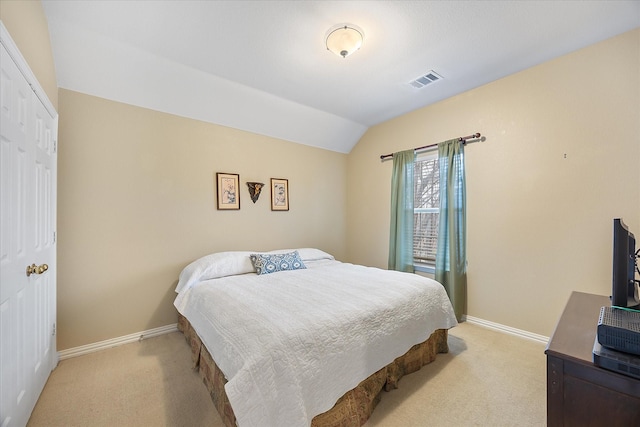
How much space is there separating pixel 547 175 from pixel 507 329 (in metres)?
1.63

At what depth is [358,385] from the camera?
1.53m

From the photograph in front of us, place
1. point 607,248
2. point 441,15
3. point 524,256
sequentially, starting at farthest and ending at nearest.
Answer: point 524,256
point 607,248
point 441,15

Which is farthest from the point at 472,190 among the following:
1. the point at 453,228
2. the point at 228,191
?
the point at 228,191

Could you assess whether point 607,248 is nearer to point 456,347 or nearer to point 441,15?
point 456,347

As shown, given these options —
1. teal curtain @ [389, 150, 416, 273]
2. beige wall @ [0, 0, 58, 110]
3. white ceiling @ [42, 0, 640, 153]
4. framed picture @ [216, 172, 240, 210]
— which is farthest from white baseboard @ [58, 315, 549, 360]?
white ceiling @ [42, 0, 640, 153]

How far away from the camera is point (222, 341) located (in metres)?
1.50

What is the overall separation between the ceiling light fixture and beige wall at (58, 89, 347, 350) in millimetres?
1798

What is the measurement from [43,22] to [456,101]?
12.7 feet

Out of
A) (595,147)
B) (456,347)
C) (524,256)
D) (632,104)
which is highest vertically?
(632,104)

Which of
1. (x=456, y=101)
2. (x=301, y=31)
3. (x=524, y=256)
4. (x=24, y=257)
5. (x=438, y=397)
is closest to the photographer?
(x=24, y=257)

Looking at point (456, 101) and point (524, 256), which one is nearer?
point (524, 256)

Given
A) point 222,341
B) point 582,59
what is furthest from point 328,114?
point 222,341

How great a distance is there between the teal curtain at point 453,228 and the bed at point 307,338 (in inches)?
33.7

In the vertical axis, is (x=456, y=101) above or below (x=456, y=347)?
above
